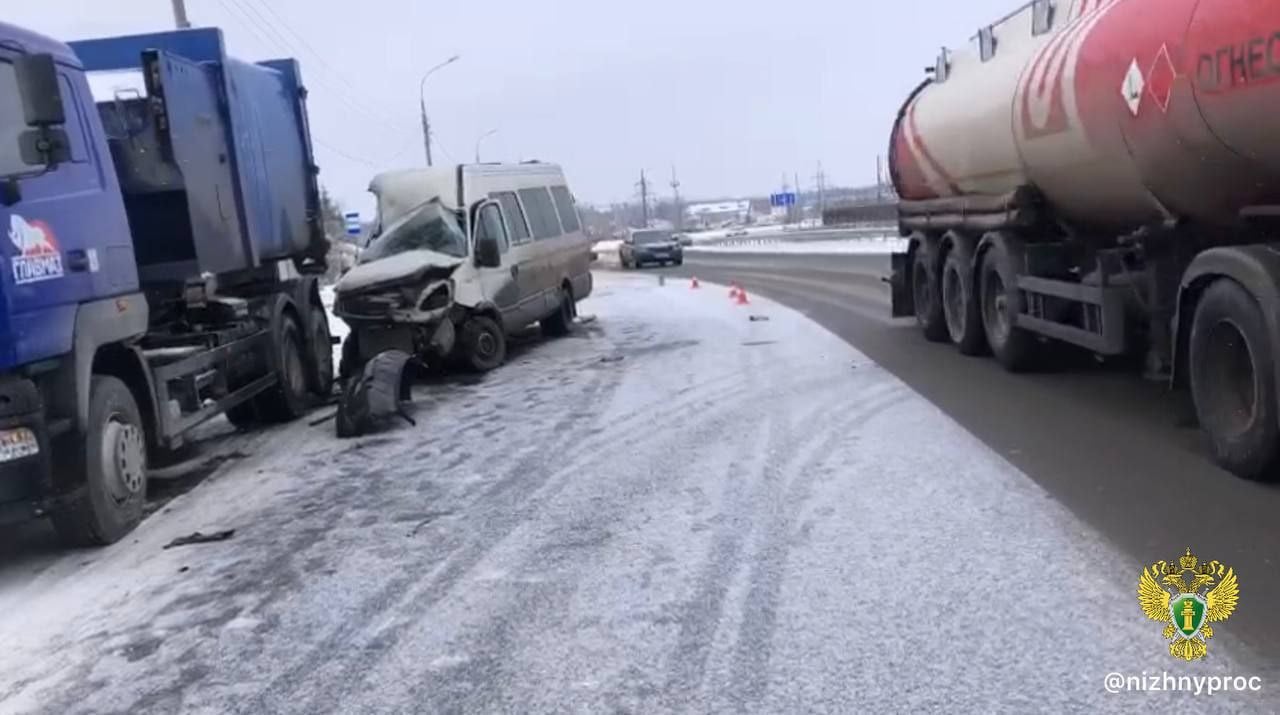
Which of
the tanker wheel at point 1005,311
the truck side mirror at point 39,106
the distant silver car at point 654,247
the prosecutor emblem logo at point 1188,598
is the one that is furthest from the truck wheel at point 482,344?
the distant silver car at point 654,247

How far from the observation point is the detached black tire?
17.9m

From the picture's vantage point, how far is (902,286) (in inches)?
624

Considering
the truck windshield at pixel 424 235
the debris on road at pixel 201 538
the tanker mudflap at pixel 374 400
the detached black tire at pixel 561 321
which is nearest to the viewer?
the debris on road at pixel 201 538

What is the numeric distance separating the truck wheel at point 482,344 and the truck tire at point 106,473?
5.97 meters

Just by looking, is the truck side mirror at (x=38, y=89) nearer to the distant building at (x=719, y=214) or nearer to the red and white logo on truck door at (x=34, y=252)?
the red and white logo on truck door at (x=34, y=252)

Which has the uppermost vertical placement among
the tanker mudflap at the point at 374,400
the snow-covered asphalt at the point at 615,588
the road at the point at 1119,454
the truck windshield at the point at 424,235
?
the truck windshield at the point at 424,235

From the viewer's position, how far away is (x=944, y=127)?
1275 cm

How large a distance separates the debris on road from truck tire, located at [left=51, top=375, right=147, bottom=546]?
44cm

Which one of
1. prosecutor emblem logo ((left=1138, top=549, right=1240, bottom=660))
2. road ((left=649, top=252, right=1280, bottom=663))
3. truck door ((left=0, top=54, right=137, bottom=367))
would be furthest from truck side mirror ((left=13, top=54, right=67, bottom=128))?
prosecutor emblem logo ((left=1138, top=549, right=1240, bottom=660))

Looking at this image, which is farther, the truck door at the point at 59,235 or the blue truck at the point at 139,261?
the blue truck at the point at 139,261

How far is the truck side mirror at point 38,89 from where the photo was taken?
252 inches

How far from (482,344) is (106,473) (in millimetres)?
6974

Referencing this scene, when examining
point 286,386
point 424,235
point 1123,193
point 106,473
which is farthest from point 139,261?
point 1123,193

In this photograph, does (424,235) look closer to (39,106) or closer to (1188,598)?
(39,106)
